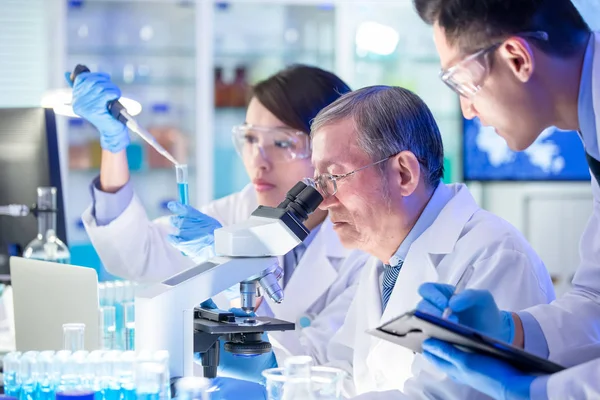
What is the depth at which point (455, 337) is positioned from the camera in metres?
1.29

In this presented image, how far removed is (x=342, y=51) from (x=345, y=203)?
320cm

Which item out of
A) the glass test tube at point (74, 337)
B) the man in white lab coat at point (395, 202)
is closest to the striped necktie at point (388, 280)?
the man in white lab coat at point (395, 202)

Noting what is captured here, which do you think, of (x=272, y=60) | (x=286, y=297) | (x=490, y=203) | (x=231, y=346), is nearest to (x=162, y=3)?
(x=272, y=60)

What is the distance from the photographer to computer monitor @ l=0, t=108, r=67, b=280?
2.35 m

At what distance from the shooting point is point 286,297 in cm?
238

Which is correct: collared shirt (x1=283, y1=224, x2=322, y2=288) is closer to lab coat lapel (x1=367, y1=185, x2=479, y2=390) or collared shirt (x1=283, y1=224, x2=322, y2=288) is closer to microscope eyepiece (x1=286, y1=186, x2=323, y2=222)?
lab coat lapel (x1=367, y1=185, x2=479, y2=390)

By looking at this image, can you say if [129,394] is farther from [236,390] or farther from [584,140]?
[584,140]

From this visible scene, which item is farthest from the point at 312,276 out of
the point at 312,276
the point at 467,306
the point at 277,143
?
the point at 467,306

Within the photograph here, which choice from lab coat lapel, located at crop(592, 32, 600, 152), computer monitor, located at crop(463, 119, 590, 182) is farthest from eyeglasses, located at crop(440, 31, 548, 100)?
computer monitor, located at crop(463, 119, 590, 182)

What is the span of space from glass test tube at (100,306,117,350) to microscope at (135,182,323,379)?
0.59 metres

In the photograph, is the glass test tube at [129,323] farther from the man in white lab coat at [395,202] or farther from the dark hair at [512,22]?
the dark hair at [512,22]

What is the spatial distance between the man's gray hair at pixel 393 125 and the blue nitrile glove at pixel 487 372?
605 millimetres

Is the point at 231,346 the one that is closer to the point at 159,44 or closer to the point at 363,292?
the point at 363,292

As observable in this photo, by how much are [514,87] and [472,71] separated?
0.08 meters
